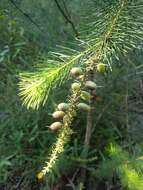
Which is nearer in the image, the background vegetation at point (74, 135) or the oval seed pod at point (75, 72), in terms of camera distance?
the oval seed pod at point (75, 72)

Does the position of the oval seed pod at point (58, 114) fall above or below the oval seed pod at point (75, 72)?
below

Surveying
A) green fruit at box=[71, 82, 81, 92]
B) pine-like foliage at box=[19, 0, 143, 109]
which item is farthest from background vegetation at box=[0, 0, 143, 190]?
green fruit at box=[71, 82, 81, 92]

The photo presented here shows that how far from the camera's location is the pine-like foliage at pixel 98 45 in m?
0.72

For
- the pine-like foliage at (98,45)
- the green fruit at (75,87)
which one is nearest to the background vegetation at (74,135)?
the pine-like foliage at (98,45)

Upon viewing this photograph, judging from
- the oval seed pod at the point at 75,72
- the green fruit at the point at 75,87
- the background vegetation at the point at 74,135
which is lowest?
the background vegetation at the point at 74,135

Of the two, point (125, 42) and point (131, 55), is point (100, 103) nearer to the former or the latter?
point (131, 55)

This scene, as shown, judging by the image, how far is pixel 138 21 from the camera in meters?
0.81

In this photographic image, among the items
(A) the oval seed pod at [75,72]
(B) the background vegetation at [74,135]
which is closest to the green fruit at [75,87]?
(A) the oval seed pod at [75,72]

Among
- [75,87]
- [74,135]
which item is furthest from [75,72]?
[74,135]

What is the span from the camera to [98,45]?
2.41 ft

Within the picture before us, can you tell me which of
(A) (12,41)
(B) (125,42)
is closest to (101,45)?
(B) (125,42)

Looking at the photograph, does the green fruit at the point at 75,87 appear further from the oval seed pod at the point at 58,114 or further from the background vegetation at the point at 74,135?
the background vegetation at the point at 74,135

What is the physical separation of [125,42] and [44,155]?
4.38 feet

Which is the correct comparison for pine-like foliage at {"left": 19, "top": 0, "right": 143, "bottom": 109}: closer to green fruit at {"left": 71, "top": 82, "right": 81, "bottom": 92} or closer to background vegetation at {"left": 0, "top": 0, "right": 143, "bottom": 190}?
green fruit at {"left": 71, "top": 82, "right": 81, "bottom": 92}
